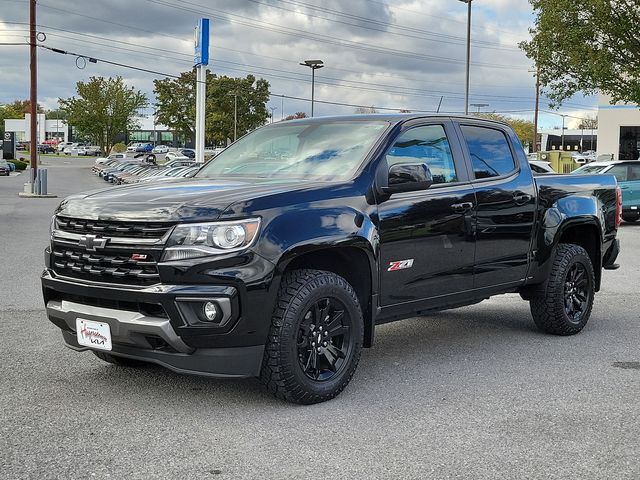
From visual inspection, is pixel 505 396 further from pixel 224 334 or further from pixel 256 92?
pixel 256 92

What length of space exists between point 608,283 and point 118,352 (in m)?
7.68

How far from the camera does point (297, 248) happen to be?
471cm

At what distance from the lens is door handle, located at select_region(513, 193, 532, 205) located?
6.49 m

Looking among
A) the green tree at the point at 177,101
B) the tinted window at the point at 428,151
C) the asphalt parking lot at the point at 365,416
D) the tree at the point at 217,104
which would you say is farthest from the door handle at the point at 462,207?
the green tree at the point at 177,101

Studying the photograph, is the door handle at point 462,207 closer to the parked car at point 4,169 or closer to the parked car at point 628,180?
the parked car at point 628,180

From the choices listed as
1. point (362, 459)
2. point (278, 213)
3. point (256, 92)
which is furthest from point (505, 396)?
point (256, 92)

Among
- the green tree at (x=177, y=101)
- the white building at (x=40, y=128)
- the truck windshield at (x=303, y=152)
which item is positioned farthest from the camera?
the green tree at (x=177, y=101)

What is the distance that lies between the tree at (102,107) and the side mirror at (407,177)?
3354 inches

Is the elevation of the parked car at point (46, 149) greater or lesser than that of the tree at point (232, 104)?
lesser

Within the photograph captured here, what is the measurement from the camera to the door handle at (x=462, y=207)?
19.2 ft

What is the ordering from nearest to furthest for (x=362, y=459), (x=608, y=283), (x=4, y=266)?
(x=362, y=459), (x=608, y=283), (x=4, y=266)

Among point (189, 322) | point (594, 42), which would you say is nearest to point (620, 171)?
point (594, 42)

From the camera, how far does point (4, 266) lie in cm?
1123

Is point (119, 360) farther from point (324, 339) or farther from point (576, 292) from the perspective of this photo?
point (576, 292)
